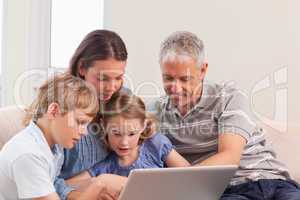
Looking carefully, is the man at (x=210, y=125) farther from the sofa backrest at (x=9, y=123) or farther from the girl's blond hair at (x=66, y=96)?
the sofa backrest at (x=9, y=123)

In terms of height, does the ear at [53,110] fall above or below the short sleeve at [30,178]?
above

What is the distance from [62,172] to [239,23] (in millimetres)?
1181

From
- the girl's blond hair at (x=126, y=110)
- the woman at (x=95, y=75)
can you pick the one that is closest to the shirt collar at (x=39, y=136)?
the woman at (x=95, y=75)

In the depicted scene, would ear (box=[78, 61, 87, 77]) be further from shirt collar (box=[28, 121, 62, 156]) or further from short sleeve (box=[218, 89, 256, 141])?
short sleeve (box=[218, 89, 256, 141])

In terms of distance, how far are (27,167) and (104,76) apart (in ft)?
1.33

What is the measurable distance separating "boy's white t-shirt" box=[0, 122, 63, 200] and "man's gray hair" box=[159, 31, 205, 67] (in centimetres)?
53

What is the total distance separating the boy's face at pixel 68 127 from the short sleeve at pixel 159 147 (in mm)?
Answer: 303

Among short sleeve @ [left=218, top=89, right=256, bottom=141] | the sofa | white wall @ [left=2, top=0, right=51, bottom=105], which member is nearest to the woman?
short sleeve @ [left=218, top=89, right=256, bottom=141]

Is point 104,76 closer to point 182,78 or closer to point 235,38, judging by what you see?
point 182,78

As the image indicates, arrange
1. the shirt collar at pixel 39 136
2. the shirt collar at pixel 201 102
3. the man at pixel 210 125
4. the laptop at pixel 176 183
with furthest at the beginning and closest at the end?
the shirt collar at pixel 201 102
the man at pixel 210 125
the shirt collar at pixel 39 136
the laptop at pixel 176 183

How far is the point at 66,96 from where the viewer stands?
4.67 feet

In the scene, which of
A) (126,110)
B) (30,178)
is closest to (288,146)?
(126,110)

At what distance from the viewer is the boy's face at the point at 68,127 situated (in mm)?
1399

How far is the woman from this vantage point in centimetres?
154
